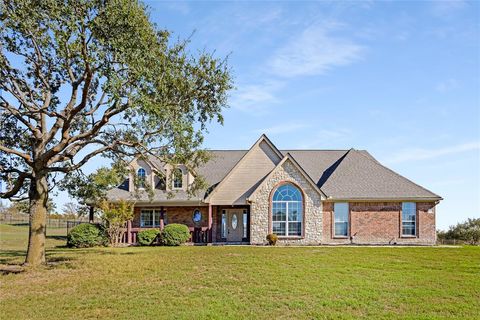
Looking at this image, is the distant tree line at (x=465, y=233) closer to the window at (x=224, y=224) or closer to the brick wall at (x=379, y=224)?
the brick wall at (x=379, y=224)

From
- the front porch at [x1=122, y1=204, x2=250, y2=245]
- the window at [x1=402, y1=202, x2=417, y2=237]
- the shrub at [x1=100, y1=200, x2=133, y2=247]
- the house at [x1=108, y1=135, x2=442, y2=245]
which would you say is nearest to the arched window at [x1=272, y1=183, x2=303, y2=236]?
the house at [x1=108, y1=135, x2=442, y2=245]

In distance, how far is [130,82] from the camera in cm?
1744

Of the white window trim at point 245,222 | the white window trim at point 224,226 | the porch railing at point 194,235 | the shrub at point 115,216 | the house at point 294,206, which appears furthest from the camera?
the white window trim at point 245,222

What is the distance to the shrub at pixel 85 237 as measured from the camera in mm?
30016

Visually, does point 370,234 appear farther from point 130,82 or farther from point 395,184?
point 130,82

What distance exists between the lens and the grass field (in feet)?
37.8

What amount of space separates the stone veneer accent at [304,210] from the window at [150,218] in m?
6.72

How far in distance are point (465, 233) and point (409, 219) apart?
6838 mm

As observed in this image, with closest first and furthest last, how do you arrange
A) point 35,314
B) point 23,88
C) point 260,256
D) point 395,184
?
point 35,314 → point 23,88 → point 260,256 → point 395,184

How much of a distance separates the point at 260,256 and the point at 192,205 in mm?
12680

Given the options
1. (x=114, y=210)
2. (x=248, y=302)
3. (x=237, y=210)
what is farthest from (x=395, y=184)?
(x=248, y=302)

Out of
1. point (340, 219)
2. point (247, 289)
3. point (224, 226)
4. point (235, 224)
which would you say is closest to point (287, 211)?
point (340, 219)

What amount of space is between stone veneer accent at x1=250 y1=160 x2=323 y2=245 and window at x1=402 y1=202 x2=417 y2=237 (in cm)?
549

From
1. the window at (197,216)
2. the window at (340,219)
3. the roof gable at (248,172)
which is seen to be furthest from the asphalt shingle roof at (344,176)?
the roof gable at (248,172)
